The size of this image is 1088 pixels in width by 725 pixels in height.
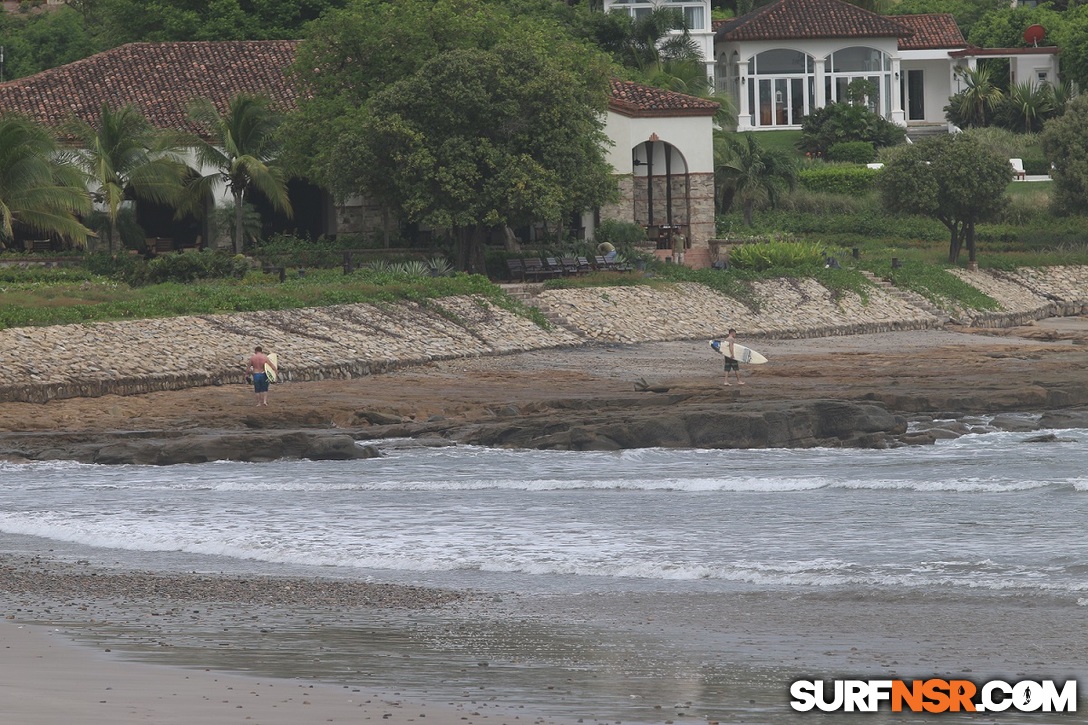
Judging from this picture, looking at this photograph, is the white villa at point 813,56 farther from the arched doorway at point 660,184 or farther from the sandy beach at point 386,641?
the sandy beach at point 386,641

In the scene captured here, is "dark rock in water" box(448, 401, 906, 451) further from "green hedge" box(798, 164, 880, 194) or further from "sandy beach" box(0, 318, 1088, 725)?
"green hedge" box(798, 164, 880, 194)

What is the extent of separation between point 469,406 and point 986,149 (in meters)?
25.5

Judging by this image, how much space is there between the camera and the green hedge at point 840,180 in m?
56.2

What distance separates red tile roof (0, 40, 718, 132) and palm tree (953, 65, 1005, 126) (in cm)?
2425

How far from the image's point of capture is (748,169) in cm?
5034

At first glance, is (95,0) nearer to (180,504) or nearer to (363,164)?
(363,164)

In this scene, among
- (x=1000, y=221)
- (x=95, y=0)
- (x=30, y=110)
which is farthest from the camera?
(x=95, y=0)

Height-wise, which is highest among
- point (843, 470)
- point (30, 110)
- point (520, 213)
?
point (30, 110)

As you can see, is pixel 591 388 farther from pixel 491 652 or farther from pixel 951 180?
pixel 951 180

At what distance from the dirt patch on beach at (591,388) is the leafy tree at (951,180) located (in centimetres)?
1143

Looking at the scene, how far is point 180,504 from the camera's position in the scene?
755 inches

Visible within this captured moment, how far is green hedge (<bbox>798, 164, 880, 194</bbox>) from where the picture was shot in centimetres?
5619

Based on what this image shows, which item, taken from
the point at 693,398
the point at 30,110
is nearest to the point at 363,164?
the point at 30,110

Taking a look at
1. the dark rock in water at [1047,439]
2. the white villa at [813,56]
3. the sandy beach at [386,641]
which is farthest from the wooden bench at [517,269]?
the white villa at [813,56]
